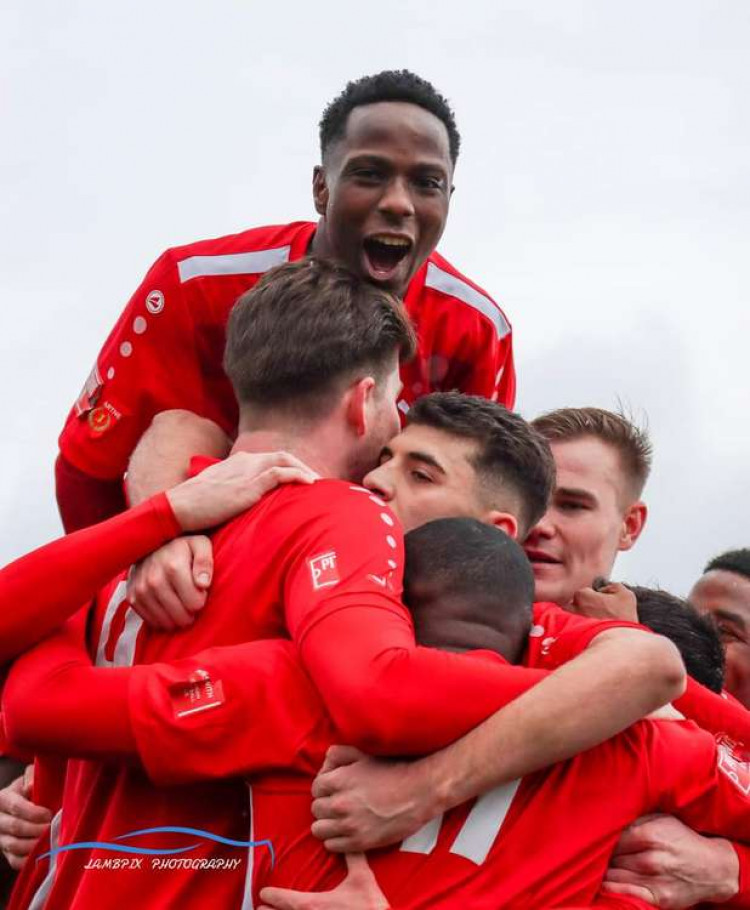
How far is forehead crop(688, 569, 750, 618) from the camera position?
668 centimetres

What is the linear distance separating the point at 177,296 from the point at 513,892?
344 centimetres

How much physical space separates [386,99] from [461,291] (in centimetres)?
95

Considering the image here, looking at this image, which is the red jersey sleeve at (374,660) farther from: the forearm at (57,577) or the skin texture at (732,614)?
the skin texture at (732,614)

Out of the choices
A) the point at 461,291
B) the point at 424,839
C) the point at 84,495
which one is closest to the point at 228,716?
the point at 424,839

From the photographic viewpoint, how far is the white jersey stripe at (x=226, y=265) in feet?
20.2

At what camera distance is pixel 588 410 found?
6367 millimetres

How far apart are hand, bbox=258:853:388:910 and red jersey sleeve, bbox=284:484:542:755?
30 centimetres

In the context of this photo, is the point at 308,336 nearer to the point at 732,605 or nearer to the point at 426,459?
the point at 426,459

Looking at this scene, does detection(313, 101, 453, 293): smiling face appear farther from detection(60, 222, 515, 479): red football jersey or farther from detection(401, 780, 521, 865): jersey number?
detection(401, 780, 521, 865): jersey number

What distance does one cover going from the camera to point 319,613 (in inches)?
134

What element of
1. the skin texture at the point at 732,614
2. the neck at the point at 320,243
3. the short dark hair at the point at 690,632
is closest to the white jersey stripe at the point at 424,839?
the short dark hair at the point at 690,632

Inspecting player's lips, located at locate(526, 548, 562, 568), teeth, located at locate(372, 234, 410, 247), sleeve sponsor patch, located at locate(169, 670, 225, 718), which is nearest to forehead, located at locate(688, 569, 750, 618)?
player's lips, located at locate(526, 548, 562, 568)

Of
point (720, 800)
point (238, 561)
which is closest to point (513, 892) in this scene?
point (720, 800)

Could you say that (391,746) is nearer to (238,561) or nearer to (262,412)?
(238,561)
